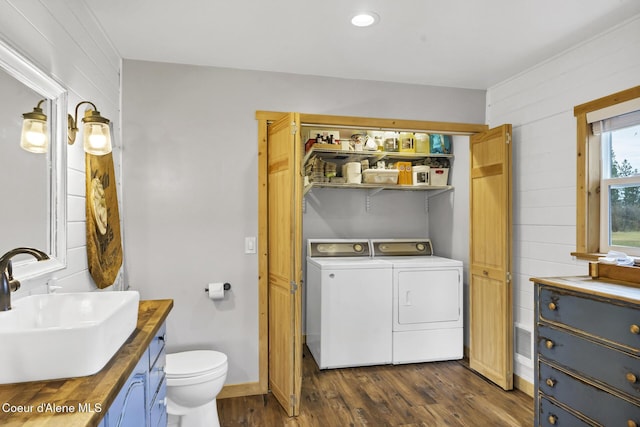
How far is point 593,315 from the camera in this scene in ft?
5.99

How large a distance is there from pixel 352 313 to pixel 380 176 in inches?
53.2

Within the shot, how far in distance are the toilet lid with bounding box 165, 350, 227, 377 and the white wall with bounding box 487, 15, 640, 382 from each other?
2242mm

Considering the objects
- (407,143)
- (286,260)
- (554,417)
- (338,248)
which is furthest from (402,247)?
(554,417)

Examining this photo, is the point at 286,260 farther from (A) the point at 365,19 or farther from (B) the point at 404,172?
(B) the point at 404,172

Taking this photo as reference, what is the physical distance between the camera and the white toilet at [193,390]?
6.98ft

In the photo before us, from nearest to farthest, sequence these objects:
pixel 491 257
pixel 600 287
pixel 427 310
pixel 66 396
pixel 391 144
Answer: pixel 66 396
pixel 600 287
pixel 491 257
pixel 427 310
pixel 391 144

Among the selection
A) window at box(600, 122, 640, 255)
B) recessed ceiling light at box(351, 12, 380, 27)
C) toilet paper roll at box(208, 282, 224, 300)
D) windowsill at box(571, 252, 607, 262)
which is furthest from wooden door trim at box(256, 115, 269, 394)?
window at box(600, 122, 640, 255)

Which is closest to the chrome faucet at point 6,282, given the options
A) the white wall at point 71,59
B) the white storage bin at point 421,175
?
the white wall at point 71,59

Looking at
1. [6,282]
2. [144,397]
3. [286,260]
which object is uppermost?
[6,282]

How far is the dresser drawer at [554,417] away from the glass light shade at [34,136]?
272 cm

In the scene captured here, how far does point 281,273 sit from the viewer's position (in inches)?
104

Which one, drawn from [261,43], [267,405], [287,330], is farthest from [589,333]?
[261,43]

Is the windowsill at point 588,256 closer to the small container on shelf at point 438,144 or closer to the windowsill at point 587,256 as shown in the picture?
the windowsill at point 587,256

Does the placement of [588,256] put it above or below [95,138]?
below
